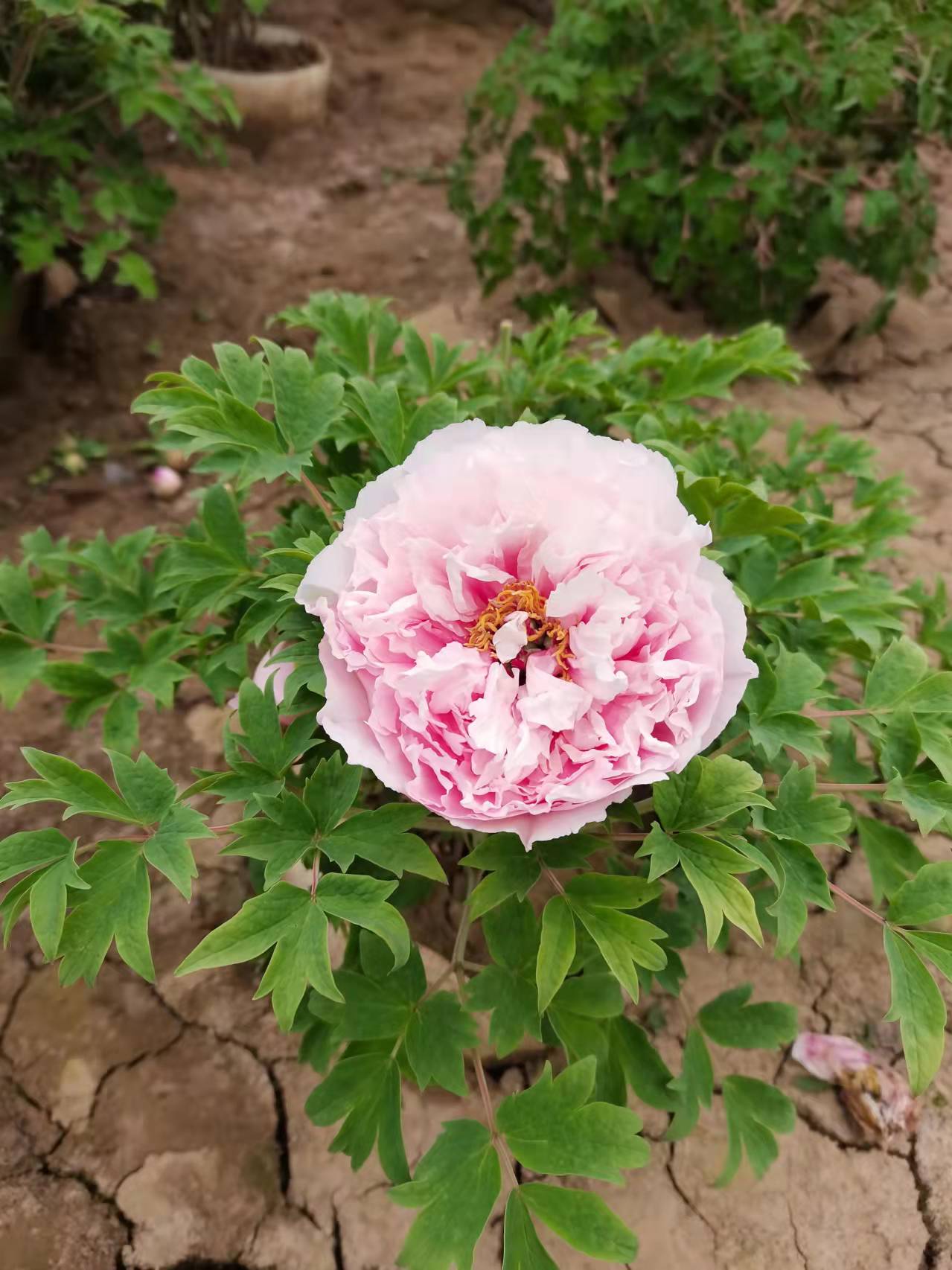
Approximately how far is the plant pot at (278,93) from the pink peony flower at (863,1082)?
4.49 metres

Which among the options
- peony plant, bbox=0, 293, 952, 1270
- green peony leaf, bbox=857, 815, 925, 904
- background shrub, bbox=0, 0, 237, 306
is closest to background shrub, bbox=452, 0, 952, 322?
background shrub, bbox=0, 0, 237, 306

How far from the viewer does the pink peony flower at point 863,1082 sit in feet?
5.18

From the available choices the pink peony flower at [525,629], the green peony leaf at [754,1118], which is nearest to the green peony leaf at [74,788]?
the pink peony flower at [525,629]

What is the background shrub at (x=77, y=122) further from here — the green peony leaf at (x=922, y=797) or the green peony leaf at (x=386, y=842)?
the green peony leaf at (x=922, y=797)

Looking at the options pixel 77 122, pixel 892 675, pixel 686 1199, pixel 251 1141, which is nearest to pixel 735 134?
pixel 77 122

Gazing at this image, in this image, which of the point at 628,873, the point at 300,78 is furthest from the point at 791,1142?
the point at 300,78

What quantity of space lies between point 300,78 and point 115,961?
Result: 4319 millimetres

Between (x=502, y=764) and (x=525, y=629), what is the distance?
142mm

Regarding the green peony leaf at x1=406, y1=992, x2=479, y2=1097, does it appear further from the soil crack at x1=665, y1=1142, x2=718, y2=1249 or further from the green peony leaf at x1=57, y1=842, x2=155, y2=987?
the soil crack at x1=665, y1=1142, x2=718, y2=1249

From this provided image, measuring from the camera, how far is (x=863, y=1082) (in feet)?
5.28

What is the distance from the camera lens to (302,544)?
106 cm

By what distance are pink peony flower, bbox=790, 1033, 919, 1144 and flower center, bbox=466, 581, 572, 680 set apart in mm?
1093

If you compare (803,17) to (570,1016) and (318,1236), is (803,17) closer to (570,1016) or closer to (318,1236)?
(570,1016)

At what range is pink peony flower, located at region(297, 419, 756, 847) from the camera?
2.95 feet
